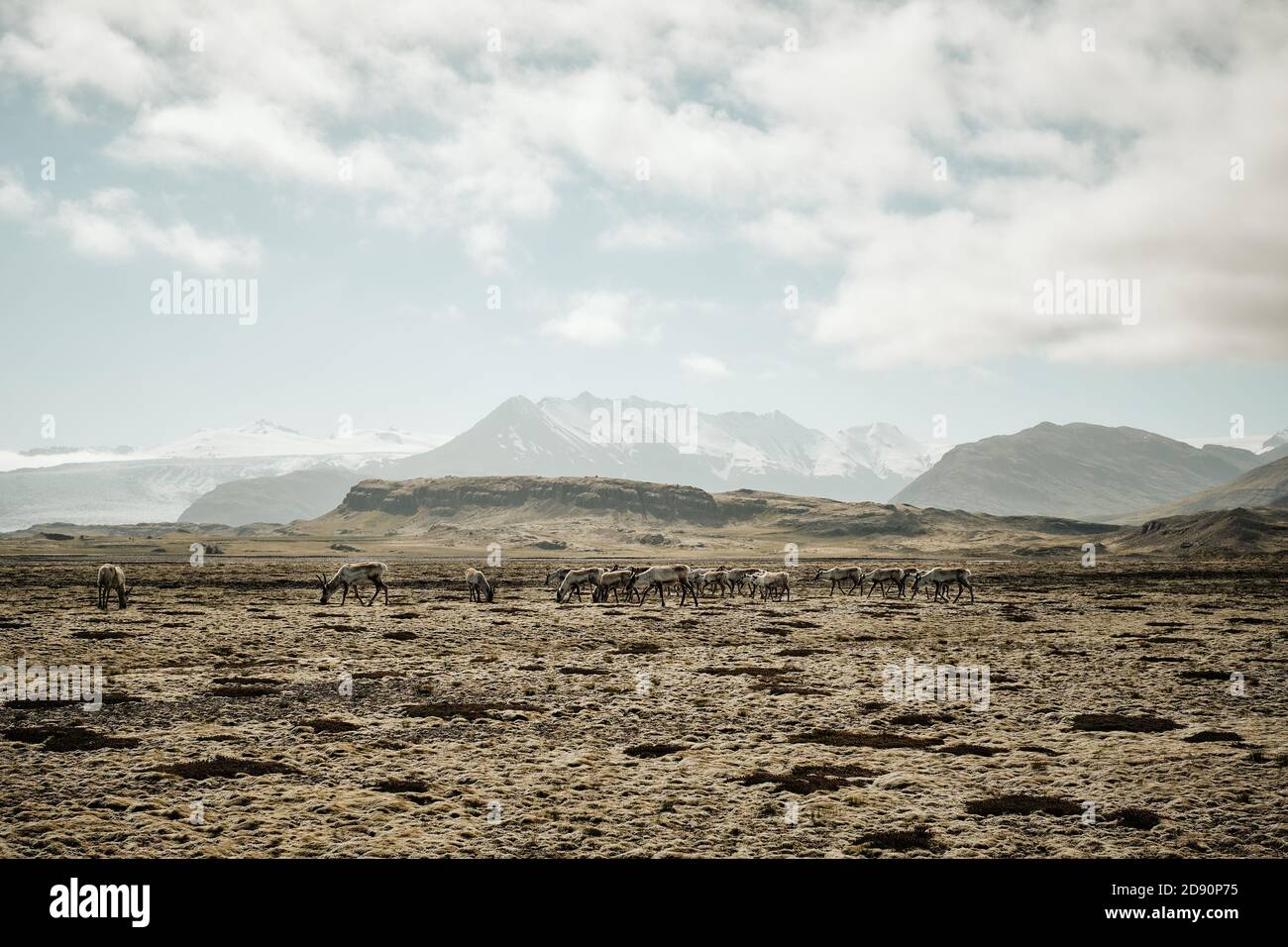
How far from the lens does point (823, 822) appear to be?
1272 cm

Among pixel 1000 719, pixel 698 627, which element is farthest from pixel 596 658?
pixel 1000 719

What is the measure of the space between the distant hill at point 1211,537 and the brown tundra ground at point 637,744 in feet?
429

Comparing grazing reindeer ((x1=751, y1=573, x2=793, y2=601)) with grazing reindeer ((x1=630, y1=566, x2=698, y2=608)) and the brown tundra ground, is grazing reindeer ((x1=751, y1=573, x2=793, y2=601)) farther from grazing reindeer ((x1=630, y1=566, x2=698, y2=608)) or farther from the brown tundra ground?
the brown tundra ground

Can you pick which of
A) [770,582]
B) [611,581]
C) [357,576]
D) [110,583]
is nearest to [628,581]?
[611,581]

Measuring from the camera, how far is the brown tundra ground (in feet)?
39.9

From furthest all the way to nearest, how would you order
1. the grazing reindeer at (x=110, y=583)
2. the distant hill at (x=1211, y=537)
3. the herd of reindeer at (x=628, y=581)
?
the distant hill at (x=1211, y=537) → the herd of reindeer at (x=628, y=581) → the grazing reindeer at (x=110, y=583)

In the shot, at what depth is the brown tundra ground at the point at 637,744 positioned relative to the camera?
39.9ft

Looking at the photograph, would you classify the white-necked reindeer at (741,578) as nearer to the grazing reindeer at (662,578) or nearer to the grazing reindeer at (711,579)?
the grazing reindeer at (711,579)

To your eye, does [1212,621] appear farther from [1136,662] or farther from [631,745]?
[631,745]

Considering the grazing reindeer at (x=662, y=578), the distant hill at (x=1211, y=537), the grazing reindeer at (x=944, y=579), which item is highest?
the grazing reindeer at (x=662, y=578)

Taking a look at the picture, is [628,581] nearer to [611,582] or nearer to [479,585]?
[611,582]

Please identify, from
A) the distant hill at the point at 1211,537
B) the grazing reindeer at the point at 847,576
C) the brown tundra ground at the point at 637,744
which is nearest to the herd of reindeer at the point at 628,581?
the grazing reindeer at the point at 847,576

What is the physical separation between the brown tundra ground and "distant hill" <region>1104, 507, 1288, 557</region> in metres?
131

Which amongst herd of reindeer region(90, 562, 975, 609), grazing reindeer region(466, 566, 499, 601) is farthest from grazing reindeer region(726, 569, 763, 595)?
grazing reindeer region(466, 566, 499, 601)
